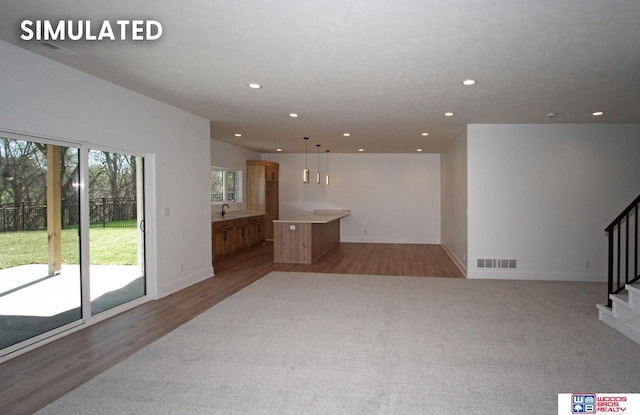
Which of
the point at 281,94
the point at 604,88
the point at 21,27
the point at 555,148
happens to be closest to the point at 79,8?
the point at 21,27

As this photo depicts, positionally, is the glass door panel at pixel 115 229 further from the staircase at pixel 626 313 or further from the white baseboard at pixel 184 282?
the staircase at pixel 626 313

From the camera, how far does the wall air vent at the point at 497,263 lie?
6.22 m

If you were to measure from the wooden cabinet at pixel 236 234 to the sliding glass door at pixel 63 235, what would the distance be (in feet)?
9.68

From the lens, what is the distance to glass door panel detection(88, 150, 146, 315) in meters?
4.11

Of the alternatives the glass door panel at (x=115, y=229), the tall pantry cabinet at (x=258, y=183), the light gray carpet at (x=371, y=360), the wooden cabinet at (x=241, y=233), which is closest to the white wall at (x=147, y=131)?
the glass door panel at (x=115, y=229)

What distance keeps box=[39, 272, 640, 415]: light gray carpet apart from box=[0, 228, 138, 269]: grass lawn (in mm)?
1306

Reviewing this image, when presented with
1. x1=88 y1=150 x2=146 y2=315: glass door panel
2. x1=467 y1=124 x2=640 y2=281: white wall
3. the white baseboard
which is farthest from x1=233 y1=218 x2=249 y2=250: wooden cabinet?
x1=467 y1=124 x2=640 y2=281: white wall

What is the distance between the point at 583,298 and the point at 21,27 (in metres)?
6.69

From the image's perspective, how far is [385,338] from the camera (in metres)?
3.53

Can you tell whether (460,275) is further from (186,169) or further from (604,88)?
(186,169)

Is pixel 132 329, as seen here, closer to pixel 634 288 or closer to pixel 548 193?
pixel 634 288

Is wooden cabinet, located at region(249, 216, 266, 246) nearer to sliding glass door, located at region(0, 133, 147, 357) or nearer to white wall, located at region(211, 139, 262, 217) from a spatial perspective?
white wall, located at region(211, 139, 262, 217)

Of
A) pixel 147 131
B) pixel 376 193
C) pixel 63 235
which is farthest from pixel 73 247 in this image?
pixel 376 193

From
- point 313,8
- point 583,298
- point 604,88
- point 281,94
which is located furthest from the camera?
point 583,298
